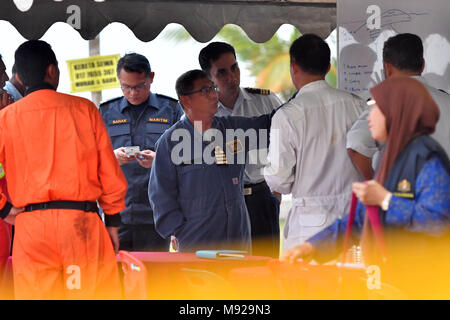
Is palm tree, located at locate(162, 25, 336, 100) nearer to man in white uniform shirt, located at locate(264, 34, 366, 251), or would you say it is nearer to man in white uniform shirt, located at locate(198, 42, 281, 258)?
man in white uniform shirt, located at locate(198, 42, 281, 258)

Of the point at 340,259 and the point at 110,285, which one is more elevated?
the point at 340,259

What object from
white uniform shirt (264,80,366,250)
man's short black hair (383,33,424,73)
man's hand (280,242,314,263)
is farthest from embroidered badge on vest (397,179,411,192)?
man's short black hair (383,33,424,73)

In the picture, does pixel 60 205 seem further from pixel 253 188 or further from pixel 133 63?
pixel 253 188

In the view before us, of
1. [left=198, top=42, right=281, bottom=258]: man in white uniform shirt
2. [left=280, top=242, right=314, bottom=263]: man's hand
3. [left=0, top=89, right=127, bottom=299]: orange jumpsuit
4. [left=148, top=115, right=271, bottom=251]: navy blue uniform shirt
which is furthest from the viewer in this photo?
[left=198, top=42, right=281, bottom=258]: man in white uniform shirt

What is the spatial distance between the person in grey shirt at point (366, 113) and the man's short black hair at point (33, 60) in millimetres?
1567

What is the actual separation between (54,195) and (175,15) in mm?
1959

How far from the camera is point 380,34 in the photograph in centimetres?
543

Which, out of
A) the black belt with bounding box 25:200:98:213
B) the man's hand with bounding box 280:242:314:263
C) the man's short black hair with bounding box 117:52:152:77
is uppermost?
the man's short black hair with bounding box 117:52:152:77

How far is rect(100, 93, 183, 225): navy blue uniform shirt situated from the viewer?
521 cm

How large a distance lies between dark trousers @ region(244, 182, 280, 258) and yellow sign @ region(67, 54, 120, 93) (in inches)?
50.0

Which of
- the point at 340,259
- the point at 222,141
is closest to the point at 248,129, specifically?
the point at 222,141

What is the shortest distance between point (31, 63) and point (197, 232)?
1370 mm

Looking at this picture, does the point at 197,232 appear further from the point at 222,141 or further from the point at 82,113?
the point at 82,113

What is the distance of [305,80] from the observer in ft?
13.3
